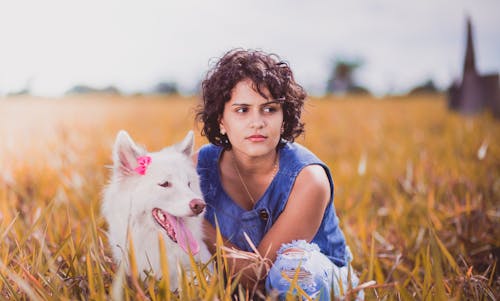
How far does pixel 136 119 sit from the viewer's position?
7734mm

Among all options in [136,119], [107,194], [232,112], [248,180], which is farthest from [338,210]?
[136,119]

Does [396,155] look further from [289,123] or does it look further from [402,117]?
[402,117]

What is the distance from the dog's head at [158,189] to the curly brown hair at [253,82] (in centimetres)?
42

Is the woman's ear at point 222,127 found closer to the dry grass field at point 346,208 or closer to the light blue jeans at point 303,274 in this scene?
the dry grass field at point 346,208

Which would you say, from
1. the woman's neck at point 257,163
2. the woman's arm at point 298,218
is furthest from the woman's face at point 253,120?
the woman's arm at point 298,218

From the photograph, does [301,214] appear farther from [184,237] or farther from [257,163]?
[184,237]

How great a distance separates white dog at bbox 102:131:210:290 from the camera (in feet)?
6.12

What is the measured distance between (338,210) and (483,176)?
4.84ft

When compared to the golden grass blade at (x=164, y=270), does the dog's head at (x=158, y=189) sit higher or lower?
higher

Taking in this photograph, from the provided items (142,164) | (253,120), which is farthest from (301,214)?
(142,164)

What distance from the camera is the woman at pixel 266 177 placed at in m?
2.02

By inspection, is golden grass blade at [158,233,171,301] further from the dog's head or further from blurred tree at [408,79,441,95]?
blurred tree at [408,79,441,95]

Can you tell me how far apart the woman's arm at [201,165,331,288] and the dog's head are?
274mm

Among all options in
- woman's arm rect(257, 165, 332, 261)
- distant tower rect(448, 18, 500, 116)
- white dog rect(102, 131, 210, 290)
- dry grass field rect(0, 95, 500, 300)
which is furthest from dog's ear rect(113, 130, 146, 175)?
distant tower rect(448, 18, 500, 116)
